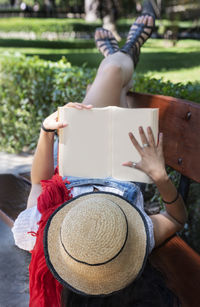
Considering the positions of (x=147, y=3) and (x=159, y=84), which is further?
(x=147, y=3)

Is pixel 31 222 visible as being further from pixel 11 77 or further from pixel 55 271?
pixel 11 77

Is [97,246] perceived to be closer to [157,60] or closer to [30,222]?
[30,222]

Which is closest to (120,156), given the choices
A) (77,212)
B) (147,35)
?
(77,212)

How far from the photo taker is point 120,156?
1969mm

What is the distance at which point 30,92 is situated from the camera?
480 centimetres

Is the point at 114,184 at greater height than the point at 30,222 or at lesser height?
greater

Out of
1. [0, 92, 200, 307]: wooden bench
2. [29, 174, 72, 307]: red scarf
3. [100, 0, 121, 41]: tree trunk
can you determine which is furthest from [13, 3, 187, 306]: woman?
[100, 0, 121, 41]: tree trunk

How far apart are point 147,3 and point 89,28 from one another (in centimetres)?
1859

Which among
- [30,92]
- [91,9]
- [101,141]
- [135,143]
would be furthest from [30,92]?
[91,9]

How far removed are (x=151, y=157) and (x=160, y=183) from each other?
123 millimetres

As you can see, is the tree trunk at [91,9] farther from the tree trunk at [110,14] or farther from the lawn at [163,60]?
the lawn at [163,60]

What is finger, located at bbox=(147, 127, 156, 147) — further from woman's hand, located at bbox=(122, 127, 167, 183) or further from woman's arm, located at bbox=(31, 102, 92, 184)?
woman's arm, located at bbox=(31, 102, 92, 184)

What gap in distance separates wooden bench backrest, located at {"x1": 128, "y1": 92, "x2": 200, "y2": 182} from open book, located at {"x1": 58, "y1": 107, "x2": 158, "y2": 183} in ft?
1.40

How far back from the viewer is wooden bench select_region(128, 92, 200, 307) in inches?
74.8
